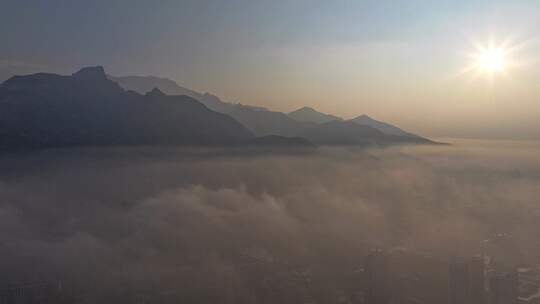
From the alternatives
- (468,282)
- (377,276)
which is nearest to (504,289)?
(468,282)

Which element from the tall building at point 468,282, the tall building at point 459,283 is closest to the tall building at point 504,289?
the tall building at point 468,282

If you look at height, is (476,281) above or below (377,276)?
above

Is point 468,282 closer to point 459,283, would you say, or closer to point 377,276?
point 459,283

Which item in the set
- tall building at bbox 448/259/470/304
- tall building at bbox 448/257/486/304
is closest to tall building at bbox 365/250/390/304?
tall building at bbox 448/259/470/304

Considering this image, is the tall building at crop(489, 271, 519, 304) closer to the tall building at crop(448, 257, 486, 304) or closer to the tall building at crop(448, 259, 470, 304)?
the tall building at crop(448, 257, 486, 304)

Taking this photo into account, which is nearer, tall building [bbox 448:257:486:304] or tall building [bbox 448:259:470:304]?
tall building [bbox 448:257:486:304]

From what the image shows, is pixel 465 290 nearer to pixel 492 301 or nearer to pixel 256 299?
pixel 492 301
